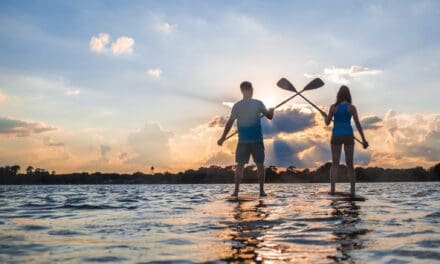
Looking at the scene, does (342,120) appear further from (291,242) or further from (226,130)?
(291,242)

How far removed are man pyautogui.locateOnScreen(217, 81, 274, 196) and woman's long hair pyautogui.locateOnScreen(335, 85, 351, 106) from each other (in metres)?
1.77

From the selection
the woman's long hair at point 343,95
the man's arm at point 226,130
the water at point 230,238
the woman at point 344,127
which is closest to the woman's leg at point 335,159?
the woman at point 344,127

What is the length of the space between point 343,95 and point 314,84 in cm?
258

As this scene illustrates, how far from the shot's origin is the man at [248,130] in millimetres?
11664

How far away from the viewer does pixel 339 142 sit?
11.6 m

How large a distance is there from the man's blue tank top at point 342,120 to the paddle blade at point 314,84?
2662 millimetres

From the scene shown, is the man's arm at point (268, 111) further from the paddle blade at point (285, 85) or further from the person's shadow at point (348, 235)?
the person's shadow at point (348, 235)

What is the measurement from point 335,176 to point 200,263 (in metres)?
9.30

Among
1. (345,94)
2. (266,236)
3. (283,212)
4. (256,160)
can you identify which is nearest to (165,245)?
(266,236)

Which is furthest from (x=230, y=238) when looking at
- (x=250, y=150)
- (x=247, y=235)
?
(x=250, y=150)

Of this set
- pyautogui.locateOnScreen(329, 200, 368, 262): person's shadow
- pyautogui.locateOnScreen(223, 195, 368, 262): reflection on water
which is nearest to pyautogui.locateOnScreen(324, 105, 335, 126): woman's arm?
pyautogui.locateOnScreen(329, 200, 368, 262): person's shadow

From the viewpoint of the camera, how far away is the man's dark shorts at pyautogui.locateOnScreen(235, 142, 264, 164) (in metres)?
11.7

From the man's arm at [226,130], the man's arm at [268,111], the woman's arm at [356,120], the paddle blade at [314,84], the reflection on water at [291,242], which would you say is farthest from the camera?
the paddle blade at [314,84]

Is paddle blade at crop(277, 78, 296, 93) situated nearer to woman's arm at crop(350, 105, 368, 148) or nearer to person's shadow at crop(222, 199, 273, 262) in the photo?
woman's arm at crop(350, 105, 368, 148)
